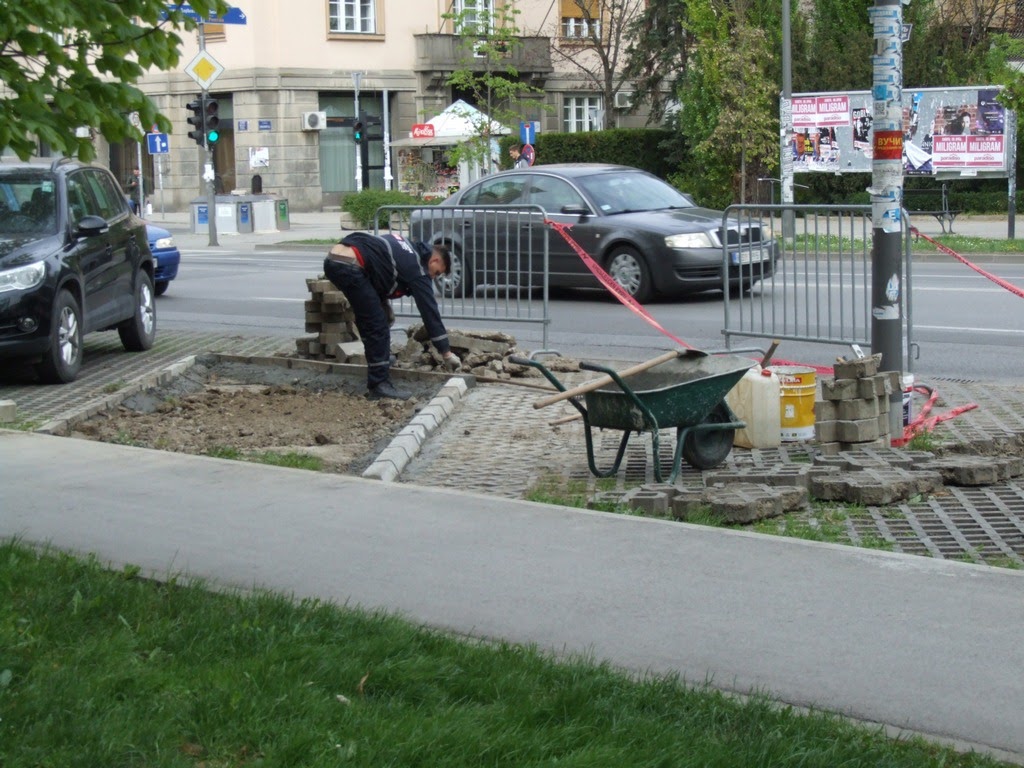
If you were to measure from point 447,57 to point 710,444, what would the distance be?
154ft

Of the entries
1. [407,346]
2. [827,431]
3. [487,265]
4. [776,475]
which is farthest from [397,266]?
[776,475]

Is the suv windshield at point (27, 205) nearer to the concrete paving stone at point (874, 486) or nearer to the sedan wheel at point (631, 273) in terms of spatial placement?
the sedan wheel at point (631, 273)

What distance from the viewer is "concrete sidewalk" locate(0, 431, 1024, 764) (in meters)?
4.74

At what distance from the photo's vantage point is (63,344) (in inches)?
470

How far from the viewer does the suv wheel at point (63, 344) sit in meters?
11.7

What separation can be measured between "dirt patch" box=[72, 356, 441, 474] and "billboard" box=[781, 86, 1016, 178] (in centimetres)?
1875

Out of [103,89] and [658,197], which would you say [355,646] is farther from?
[658,197]

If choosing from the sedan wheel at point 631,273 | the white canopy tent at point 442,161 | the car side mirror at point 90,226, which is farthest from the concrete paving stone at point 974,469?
the white canopy tent at point 442,161

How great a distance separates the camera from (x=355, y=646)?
4.87 m

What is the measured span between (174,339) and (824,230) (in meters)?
7.39

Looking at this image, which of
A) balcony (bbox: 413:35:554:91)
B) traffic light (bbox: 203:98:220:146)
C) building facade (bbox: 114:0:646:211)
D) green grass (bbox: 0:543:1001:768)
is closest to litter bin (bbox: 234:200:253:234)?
traffic light (bbox: 203:98:220:146)

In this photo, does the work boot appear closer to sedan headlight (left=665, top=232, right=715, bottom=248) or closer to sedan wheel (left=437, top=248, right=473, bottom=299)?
sedan wheel (left=437, top=248, right=473, bottom=299)

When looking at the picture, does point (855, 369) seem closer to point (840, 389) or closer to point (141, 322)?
point (840, 389)

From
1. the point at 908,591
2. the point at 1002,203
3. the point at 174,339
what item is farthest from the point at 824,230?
the point at 1002,203
